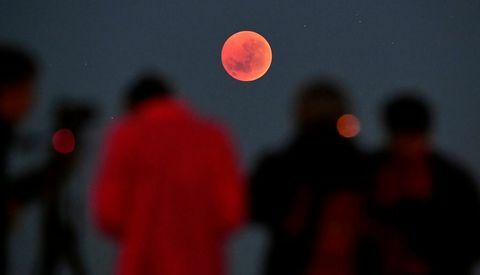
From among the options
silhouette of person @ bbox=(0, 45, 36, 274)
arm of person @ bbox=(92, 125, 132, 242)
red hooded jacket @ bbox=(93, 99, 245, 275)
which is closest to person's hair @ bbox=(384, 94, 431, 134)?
red hooded jacket @ bbox=(93, 99, 245, 275)

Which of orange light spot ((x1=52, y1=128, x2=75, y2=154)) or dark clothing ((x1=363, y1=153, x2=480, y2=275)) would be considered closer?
dark clothing ((x1=363, y1=153, x2=480, y2=275))

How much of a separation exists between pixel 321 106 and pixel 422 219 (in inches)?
18.6

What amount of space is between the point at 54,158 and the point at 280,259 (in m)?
1.21

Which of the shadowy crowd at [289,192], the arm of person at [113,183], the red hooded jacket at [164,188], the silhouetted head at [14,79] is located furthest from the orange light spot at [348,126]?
the silhouetted head at [14,79]

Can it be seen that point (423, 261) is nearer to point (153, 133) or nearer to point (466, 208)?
point (466, 208)

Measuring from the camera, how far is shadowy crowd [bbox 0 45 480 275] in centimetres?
190

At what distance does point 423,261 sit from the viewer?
1.98 m

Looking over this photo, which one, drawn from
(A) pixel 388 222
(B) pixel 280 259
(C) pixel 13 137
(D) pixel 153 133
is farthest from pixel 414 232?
(C) pixel 13 137

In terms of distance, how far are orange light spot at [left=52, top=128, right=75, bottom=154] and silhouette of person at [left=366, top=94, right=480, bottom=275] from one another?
1.39m

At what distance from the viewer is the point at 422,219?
77.9 inches

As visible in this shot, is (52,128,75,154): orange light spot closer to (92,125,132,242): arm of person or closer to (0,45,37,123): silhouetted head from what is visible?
(0,45,37,123): silhouetted head

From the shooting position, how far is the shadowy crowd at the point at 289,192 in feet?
6.23

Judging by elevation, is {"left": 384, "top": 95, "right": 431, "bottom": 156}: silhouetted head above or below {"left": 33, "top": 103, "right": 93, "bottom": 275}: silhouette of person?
above

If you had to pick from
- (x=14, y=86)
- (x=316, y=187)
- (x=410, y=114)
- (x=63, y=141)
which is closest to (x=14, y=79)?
(x=14, y=86)
